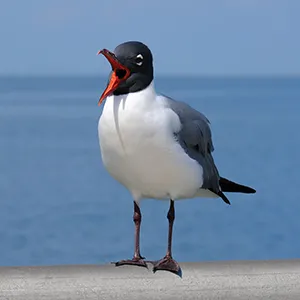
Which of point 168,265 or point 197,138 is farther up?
point 197,138

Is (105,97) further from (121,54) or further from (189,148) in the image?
(189,148)

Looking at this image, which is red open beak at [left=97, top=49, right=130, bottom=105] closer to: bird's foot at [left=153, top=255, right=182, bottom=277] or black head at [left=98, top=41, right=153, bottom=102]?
black head at [left=98, top=41, right=153, bottom=102]

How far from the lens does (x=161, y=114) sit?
7.34 ft

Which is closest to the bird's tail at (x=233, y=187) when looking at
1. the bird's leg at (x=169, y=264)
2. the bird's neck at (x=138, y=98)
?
the bird's leg at (x=169, y=264)

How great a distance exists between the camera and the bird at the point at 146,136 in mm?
2205

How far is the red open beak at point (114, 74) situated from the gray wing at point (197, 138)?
15cm

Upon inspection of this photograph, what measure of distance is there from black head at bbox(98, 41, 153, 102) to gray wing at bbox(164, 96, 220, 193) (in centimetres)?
12

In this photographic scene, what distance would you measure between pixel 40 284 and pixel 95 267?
151 mm

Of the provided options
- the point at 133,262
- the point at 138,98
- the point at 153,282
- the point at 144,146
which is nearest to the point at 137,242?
the point at 133,262

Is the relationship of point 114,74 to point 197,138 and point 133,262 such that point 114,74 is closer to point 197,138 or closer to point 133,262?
point 197,138

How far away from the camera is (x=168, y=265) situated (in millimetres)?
2291

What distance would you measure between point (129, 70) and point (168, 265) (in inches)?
20.0

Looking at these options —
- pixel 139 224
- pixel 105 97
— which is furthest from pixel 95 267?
pixel 105 97

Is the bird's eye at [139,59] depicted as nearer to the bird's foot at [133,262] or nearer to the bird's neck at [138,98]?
the bird's neck at [138,98]
